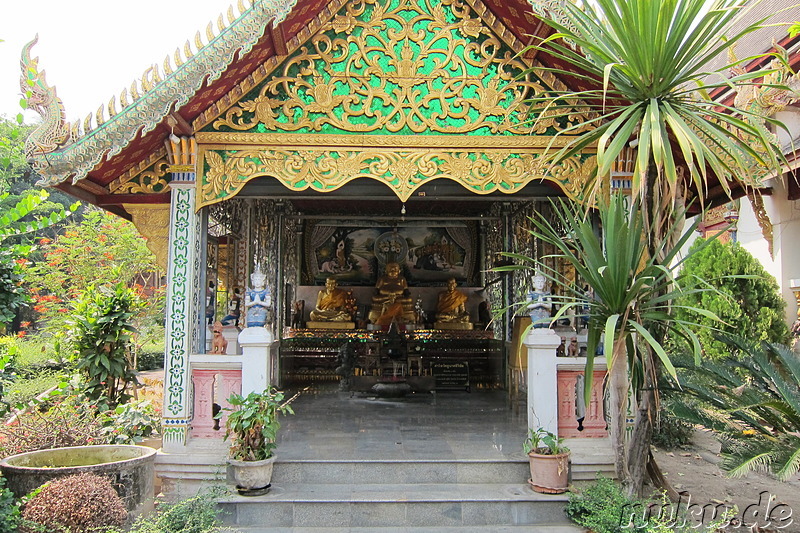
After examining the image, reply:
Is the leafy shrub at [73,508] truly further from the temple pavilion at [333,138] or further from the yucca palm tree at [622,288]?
the yucca palm tree at [622,288]

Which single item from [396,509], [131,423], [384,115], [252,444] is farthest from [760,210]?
[131,423]

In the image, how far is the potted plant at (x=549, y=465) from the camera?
504cm

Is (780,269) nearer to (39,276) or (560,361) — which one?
(560,361)

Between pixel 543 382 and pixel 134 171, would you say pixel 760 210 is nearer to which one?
pixel 543 382

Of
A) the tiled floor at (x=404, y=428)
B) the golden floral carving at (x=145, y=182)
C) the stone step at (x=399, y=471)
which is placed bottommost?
the stone step at (x=399, y=471)

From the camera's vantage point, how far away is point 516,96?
19.3ft

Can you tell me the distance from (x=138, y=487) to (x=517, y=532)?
2629 millimetres

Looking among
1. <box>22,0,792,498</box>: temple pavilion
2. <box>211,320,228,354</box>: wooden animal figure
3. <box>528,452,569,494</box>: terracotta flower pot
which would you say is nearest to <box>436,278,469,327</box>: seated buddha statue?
<box>211,320,228,354</box>: wooden animal figure

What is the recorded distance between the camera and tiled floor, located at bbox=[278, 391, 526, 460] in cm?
564

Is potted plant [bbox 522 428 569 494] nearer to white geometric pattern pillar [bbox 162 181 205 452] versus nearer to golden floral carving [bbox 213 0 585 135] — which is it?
golden floral carving [bbox 213 0 585 135]

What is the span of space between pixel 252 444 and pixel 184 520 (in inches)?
35.6

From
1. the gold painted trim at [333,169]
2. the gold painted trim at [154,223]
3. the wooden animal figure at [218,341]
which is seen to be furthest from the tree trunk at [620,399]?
the wooden animal figure at [218,341]

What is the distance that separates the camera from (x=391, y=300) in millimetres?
11508

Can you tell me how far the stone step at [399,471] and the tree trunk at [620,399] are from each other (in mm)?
748
